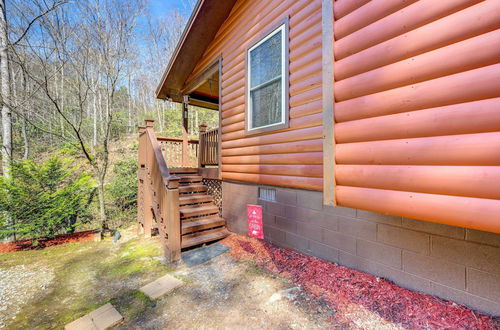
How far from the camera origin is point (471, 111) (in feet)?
3.75

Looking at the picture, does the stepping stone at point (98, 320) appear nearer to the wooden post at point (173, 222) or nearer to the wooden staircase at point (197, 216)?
the wooden post at point (173, 222)

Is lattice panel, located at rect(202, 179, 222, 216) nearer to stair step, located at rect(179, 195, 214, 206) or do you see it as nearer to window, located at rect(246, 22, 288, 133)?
stair step, located at rect(179, 195, 214, 206)

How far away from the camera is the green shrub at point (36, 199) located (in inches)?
172

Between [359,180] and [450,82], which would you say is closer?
[450,82]

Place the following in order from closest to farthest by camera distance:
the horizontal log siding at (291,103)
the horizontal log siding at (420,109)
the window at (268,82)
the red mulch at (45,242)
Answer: the horizontal log siding at (420,109)
the horizontal log siding at (291,103)
the window at (268,82)
the red mulch at (45,242)

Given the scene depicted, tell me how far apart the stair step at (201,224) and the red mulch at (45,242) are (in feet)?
9.06

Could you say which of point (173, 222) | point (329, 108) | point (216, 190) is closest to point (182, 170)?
point (216, 190)

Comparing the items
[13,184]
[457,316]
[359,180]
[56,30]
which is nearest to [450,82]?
[359,180]

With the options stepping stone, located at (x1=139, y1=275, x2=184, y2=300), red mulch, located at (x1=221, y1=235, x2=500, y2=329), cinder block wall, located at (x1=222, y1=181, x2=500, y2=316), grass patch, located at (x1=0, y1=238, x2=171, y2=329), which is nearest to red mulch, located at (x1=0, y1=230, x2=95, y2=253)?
grass patch, located at (x1=0, y1=238, x2=171, y2=329)

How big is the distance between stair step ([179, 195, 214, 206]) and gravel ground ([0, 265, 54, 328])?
226 centimetres

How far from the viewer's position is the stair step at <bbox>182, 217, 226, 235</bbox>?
3.89m

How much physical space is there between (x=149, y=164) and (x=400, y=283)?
4.88 meters

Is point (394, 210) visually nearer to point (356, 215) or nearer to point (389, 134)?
point (389, 134)

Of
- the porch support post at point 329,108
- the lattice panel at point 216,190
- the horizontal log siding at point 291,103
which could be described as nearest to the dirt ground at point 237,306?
the porch support post at point 329,108
